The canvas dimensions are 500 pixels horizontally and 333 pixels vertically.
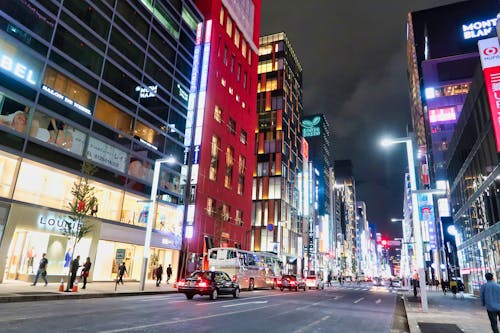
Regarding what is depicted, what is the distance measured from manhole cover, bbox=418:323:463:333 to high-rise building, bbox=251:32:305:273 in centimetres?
5217

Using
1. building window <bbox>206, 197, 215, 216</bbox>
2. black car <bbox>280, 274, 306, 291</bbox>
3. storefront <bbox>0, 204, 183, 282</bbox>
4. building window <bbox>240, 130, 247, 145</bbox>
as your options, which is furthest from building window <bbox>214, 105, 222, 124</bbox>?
black car <bbox>280, 274, 306, 291</bbox>

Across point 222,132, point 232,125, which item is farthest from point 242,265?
point 232,125

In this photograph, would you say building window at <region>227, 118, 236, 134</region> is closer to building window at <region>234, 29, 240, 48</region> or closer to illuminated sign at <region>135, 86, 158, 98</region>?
building window at <region>234, 29, 240, 48</region>

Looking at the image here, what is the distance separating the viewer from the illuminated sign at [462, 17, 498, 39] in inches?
3460

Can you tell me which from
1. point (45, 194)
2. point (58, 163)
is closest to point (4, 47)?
point (58, 163)

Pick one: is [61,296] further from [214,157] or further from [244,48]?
[244,48]

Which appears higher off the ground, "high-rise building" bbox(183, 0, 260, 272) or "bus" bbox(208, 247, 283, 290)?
"high-rise building" bbox(183, 0, 260, 272)

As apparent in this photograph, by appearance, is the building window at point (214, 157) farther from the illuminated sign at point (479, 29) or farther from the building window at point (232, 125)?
the illuminated sign at point (479, 29)

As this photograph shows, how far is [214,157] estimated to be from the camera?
4619 cm

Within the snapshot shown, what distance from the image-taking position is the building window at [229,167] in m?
49.4

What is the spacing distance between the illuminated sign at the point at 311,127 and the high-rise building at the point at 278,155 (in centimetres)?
5765

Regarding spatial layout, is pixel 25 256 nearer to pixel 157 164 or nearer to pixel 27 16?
pixel 157 164

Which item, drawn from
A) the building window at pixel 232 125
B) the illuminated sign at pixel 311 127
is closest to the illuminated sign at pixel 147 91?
the building window at pixel 232 125

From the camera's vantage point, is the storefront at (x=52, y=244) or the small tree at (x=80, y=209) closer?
the small tree at (x=80, y=209)
